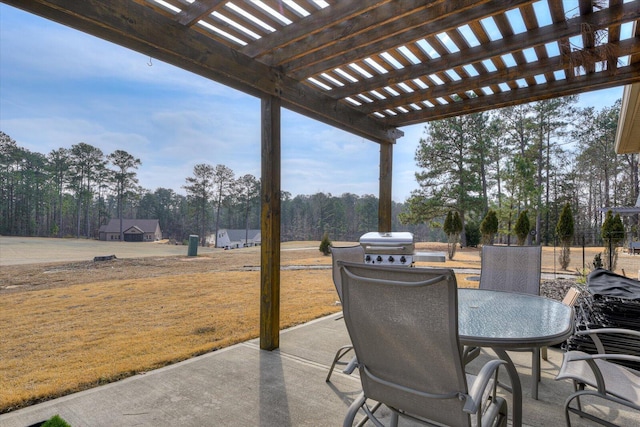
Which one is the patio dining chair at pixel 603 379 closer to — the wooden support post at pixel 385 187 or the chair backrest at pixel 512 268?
the chair backrest at pixel 512 268

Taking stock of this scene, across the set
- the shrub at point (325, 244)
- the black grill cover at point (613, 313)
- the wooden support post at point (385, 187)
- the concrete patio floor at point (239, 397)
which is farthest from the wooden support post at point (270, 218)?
the shrub at point (325, 244)

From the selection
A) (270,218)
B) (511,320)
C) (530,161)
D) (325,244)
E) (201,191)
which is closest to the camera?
(511,320)

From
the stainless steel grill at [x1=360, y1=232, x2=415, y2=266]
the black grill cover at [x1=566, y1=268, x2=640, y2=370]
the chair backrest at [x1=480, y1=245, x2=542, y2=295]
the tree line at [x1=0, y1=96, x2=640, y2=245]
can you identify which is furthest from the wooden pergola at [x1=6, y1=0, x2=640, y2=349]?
the tree line at [x1=0, y1=96, x2=640, y2=245]

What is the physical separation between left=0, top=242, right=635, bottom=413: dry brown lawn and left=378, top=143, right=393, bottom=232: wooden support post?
1393 mm

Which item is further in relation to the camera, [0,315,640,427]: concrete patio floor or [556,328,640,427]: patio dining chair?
[0,315,640,427]: concrete patio floor

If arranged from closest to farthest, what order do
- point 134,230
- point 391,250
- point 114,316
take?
point 391,250 → point 114,316 → point 134,230

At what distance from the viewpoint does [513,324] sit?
161cm

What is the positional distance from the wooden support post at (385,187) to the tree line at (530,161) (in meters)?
12.1

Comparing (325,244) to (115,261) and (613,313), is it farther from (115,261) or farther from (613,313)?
(613,313)

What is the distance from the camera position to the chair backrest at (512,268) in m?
2.84

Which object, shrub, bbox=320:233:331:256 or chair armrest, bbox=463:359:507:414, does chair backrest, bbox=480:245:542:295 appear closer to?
chair armrest, bbox=463:359:507:414

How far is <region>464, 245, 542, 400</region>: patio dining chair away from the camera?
2.84m

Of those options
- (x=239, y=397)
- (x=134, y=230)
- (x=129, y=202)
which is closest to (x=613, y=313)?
(x=239, y=397)

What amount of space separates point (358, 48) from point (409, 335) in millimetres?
2164
